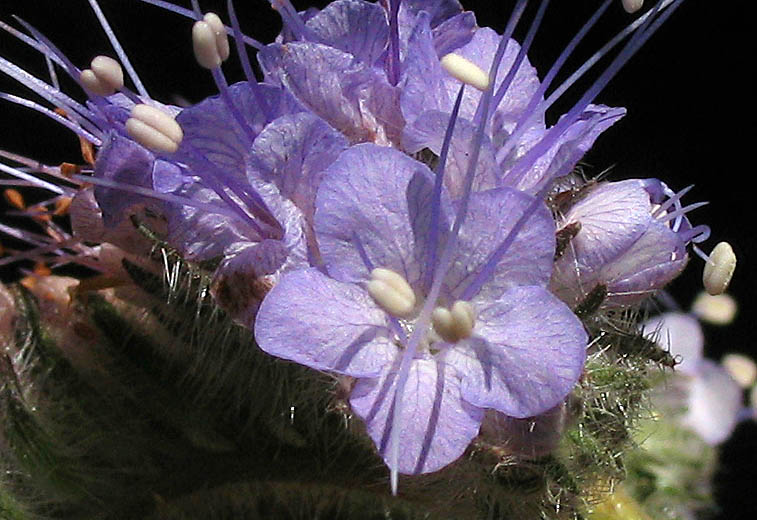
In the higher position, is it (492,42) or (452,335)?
(492,42)

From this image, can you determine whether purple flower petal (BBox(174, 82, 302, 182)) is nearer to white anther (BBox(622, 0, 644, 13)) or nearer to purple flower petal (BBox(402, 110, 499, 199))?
purple flower petal (BBox(402, 110, 499, 199))

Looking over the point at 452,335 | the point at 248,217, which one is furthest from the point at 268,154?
the point at 452,335

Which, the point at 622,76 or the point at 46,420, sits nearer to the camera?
the point at 46,420

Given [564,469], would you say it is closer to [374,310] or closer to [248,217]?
[374,310]

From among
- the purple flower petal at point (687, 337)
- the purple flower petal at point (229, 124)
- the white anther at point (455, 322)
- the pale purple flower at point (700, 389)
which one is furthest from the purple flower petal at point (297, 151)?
the purple flower petal at point (687, 337)

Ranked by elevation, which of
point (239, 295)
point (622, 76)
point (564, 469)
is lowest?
point (622, 76)

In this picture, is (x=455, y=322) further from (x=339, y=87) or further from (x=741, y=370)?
(x=741, y=370)

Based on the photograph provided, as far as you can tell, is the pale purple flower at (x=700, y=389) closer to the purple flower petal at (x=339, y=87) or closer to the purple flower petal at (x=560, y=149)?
the purple flower petal at (x=560, y=149)
